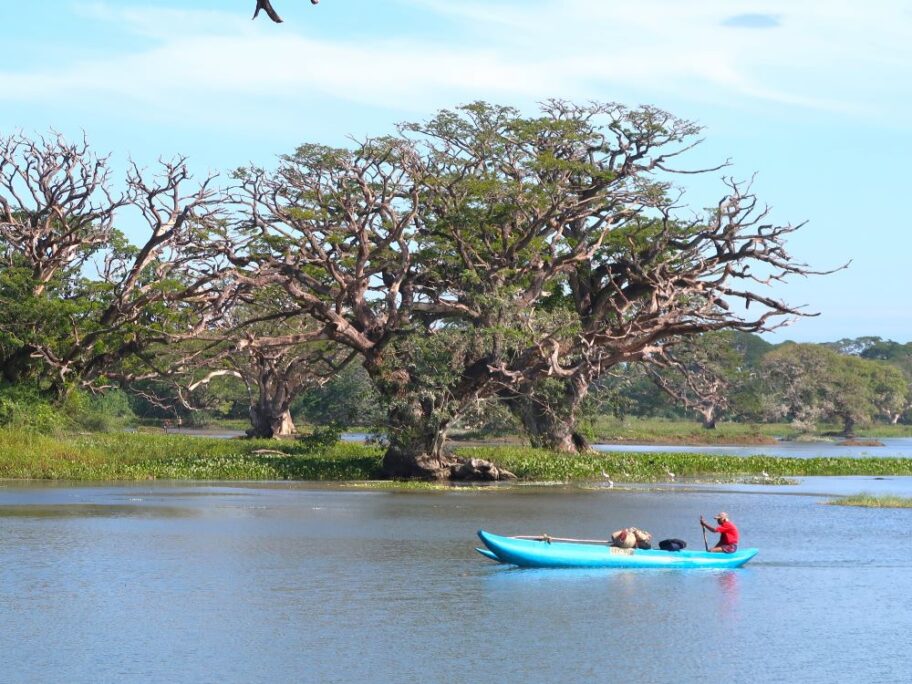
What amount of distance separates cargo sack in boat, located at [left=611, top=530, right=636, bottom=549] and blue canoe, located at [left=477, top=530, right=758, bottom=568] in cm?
12

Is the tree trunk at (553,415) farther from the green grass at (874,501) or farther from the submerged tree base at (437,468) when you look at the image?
the green grass at (874,501)

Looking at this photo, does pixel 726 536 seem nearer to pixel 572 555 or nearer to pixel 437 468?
pixel 572 555

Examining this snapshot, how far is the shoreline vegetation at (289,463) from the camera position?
4000 centimetres

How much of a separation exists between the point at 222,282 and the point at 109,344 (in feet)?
14.6

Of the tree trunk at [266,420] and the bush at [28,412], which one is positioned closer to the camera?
the bush at [28,412]

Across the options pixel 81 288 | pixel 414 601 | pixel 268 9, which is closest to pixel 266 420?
pixel 81 288

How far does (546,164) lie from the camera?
43031 mm

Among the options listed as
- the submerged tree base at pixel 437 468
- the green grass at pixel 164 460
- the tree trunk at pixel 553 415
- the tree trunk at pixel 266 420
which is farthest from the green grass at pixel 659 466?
the tree trunk at pixel 266 420

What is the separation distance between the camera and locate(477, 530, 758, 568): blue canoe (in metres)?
22.1

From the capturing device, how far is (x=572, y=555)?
22.3 meters

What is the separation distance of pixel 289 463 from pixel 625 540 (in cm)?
2148

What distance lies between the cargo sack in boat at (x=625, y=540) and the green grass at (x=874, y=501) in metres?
13.9

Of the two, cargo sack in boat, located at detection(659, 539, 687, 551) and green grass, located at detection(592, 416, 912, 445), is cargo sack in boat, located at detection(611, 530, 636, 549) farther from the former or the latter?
green grass, located at detection(592, 416, 912, 445)

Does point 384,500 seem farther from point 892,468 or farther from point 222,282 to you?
point 892,468
